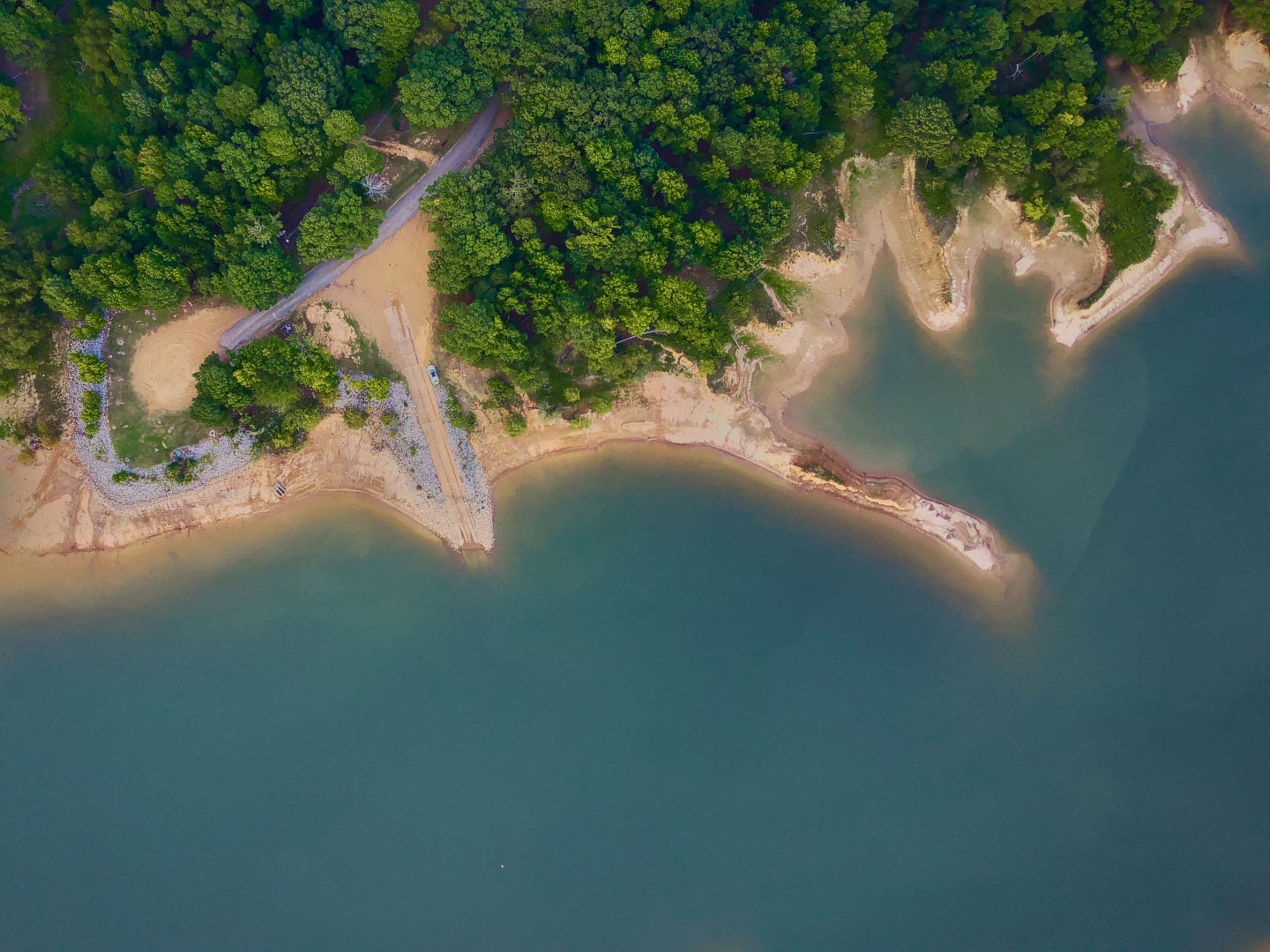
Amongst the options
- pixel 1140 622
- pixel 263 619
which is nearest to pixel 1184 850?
Result: pixel 1140 622

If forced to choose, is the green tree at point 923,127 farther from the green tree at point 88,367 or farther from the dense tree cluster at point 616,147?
the green tree at point 88,367

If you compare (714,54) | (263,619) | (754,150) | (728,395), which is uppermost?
(714,54)

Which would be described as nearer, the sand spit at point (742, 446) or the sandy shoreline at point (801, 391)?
the sandy shoreline at point (801, 391)

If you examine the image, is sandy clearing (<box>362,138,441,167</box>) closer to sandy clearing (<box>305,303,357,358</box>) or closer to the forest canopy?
the forest canopy

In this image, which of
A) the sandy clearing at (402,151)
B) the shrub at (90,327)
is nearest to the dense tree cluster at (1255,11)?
the sandy clearing at (402,151)

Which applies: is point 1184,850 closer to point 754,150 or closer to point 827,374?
point 827,374

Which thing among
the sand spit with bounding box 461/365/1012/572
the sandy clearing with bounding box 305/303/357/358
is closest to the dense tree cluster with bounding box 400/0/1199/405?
the sand spit with bounding box 461/365/1012/572

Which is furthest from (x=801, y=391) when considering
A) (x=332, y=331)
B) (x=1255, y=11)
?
(x=1255, y=11)
